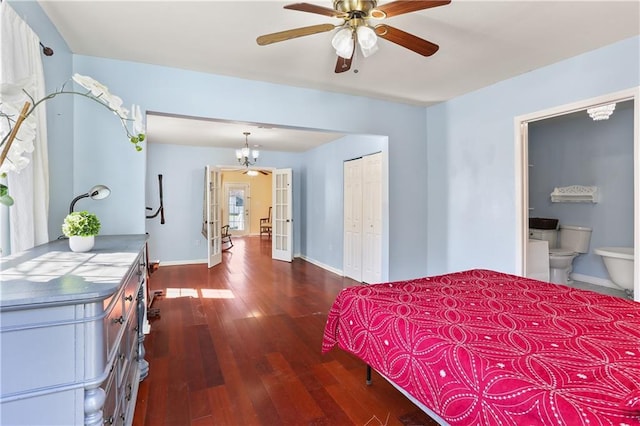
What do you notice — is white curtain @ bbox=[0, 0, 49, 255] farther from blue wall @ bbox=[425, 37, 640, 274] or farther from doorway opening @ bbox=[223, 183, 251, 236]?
doorway opening @ bbox=[223, 183, 251, 236]

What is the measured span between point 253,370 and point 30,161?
6.43ft

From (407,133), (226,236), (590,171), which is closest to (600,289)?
(590,171)

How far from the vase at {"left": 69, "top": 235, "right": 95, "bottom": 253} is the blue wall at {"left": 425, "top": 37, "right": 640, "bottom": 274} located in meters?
3.60

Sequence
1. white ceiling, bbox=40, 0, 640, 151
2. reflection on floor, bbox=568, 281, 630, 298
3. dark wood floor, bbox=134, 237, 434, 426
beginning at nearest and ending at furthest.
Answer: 1. dark wood floor, bbox=134, 237, 434, 426
2. white ceiling, bbox=40, 0, 640, 151
3. reflection on floor, bbox=568, 281, 630, 298

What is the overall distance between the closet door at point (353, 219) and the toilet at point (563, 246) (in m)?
2.69

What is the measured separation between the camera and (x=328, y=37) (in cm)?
244

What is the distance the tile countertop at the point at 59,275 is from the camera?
0.94 meters

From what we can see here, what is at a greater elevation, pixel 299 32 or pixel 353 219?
pixel 299 32

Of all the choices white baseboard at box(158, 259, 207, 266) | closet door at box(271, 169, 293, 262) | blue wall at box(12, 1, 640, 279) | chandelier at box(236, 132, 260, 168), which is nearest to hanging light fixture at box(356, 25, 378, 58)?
blue wall at box(12, 1, 640, 279)

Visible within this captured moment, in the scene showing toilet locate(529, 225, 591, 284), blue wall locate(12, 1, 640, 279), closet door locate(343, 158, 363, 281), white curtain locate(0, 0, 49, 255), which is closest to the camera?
white curtain locate(0, 0, 49, 255)

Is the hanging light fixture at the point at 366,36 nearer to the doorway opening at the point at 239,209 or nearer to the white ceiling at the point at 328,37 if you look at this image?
the white ceiling at the point at 328,37

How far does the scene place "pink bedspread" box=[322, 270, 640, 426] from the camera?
0.94 m

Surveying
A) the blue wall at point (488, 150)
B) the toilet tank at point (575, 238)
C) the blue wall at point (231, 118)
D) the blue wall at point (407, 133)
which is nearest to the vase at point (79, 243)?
the blue wall at point (407, 133)

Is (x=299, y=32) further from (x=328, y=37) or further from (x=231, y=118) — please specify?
(x=231, y=118)
